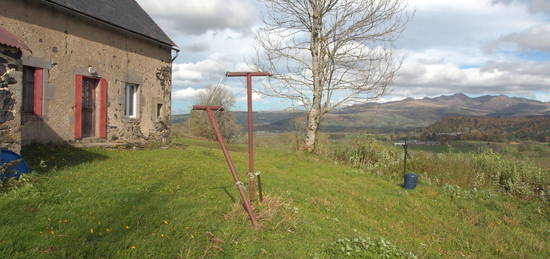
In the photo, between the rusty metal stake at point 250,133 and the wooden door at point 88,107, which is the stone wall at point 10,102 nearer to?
the rusty metal stake at point 250,133

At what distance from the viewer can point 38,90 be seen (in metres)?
9.38

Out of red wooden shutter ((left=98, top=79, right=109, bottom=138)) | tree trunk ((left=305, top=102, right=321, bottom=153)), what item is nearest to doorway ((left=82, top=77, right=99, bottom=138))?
red wooden shutter ((left=98, top=79, right=109, bottom=138))

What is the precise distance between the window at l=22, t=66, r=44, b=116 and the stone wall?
3741 mm

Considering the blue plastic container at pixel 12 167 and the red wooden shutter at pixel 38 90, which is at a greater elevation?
the red wooden shutter at pixel 38 90

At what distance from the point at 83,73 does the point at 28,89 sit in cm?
168

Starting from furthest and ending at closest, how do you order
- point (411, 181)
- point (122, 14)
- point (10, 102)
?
point (122, 14), point (411, 181), point (10, 102)

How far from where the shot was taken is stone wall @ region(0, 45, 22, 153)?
5746mm

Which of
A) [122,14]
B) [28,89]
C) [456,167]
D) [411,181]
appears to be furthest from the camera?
[456,167]

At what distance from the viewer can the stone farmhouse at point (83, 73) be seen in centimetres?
848

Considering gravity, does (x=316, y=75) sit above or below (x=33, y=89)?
above

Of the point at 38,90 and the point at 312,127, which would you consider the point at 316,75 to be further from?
the point at 38,90

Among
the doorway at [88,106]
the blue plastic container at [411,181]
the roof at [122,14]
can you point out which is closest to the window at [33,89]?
the doorway at [88,106]

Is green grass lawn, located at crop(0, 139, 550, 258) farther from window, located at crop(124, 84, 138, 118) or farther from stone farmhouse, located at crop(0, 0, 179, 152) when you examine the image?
window, located at crop(124, 84, 138, 118)

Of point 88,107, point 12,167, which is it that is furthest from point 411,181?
point 88,107
